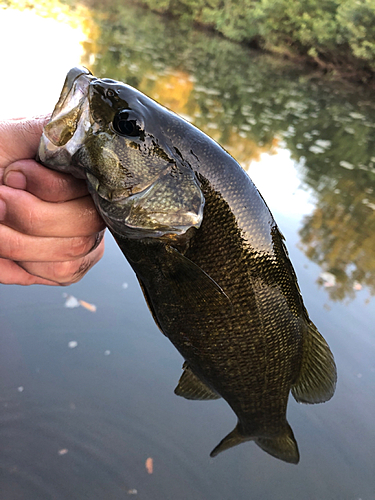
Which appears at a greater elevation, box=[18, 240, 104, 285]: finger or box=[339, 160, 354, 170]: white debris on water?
box=[18, 240, 104, 285]: finger

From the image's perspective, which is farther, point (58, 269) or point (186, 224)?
point (58, 269)

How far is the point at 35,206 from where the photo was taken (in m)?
1.29

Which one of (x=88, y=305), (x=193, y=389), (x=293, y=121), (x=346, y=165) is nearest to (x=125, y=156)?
(x=193, y=389)

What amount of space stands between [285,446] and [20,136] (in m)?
1.62

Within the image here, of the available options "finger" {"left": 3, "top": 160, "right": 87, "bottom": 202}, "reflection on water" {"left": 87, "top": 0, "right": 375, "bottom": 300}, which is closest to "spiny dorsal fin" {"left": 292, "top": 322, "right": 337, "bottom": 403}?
"finger" {"left": 3, "top": 160, "right": 87, "bottom": 202}

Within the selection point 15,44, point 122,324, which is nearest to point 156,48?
point 15,44

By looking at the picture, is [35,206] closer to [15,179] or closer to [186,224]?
[15,179]

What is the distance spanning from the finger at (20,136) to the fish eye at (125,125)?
0.26 meters

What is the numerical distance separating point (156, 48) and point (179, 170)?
13.8m

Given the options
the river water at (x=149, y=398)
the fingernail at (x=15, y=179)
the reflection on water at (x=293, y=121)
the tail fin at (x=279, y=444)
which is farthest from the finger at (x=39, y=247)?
the reflection on water at (x=293, y=121)

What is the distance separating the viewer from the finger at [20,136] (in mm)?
1295

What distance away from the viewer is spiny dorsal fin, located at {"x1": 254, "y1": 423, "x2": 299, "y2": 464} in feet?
5.63

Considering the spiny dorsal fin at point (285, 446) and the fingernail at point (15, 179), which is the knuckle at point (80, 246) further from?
the spiny dorsal fin at point (285, 446)

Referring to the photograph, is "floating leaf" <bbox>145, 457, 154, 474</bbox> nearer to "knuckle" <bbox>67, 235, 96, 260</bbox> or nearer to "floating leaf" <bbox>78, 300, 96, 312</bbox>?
"floating leaf" <bbox>78, 300, 96, 312</bbox>
